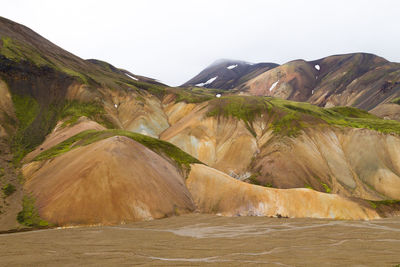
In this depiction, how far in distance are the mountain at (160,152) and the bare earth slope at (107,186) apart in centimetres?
14

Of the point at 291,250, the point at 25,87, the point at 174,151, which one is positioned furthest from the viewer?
the point at 25,87

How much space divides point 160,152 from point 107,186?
1494cm

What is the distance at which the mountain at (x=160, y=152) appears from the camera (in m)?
35.2

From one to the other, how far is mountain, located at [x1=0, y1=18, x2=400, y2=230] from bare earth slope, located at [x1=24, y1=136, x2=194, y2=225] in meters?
0.14

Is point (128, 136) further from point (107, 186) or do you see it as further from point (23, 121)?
point (23, 121)

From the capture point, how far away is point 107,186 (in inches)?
1358

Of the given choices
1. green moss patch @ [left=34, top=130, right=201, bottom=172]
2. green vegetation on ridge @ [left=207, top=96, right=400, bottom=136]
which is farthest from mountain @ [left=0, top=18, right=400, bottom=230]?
green vegetation on ridge @ [left=207, top=96, right=400, bottom=136]

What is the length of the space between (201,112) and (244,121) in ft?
40.0

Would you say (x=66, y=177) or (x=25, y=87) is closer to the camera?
(x=66, y=177)

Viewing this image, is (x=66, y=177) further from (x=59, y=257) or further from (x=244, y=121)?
(x=244, y=121)

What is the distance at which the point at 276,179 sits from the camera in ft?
213

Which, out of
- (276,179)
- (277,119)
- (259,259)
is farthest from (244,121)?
(259,259)

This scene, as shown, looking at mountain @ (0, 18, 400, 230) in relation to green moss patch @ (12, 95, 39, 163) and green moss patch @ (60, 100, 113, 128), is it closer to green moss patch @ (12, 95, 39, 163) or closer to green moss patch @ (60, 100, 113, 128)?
green moss patch @ (12, 95, 39, 163)

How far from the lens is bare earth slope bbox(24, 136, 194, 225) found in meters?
32.2
